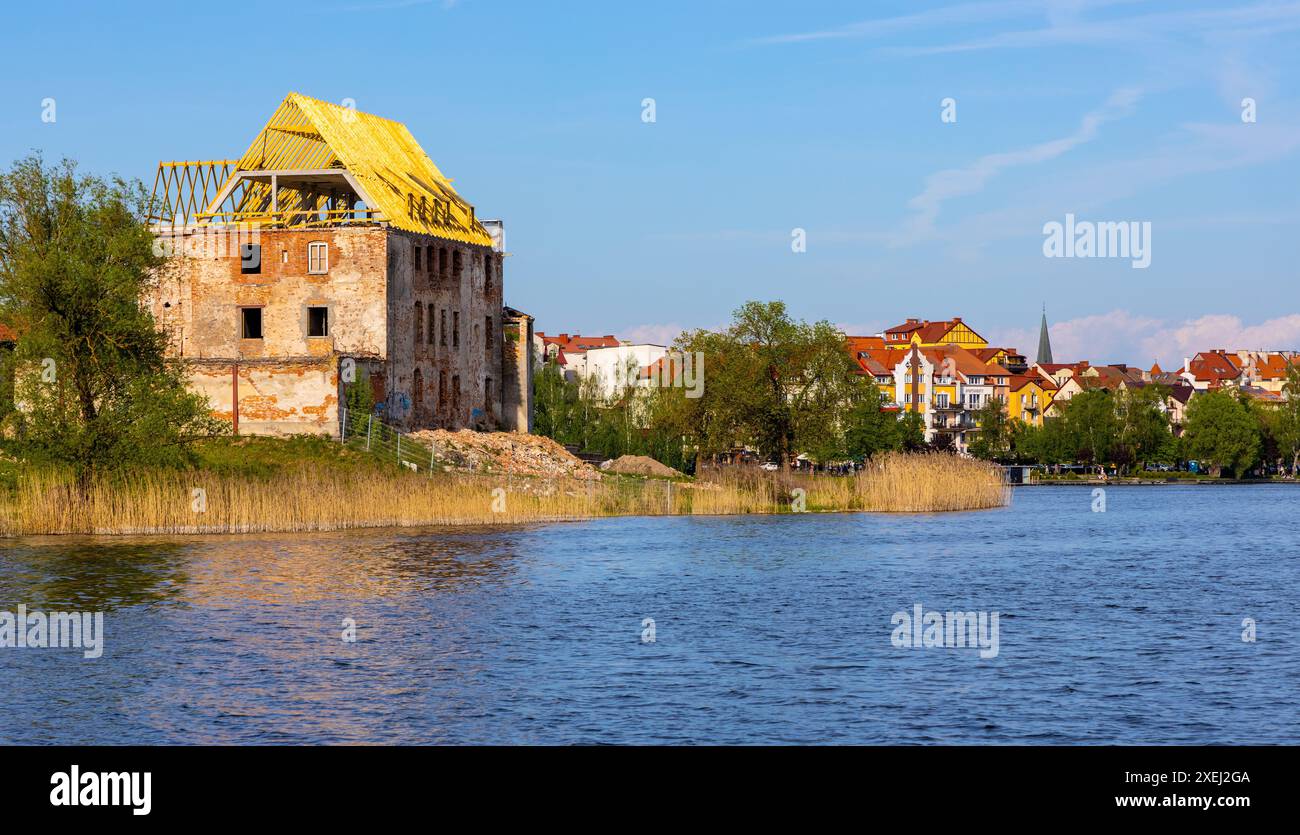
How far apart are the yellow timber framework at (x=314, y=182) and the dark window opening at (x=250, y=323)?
3974 mm

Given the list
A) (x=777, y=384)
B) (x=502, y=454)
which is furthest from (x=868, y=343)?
(x=502, y=454)

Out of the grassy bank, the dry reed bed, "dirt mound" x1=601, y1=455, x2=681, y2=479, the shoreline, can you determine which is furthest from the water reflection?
the shoreline

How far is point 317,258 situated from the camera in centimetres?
6825

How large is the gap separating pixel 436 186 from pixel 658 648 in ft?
178

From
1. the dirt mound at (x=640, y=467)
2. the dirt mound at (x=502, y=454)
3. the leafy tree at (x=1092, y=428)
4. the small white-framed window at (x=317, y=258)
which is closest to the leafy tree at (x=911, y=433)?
the leafy tree at (x=1092, y=428)

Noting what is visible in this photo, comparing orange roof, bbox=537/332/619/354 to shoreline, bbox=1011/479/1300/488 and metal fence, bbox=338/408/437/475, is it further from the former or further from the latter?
metal fence, bbox=338/408/437/475

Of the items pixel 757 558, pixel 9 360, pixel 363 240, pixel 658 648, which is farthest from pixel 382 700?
pixel 363 240

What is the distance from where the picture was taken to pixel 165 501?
44625mm

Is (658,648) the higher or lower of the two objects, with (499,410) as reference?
lower

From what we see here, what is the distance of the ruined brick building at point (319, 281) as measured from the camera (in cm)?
6284

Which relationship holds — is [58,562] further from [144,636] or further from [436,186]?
[436,186]

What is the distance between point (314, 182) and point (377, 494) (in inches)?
1122

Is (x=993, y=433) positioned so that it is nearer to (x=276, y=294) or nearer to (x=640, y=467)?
(x=640, y=467)

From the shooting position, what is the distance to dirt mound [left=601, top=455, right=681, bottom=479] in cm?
8112
